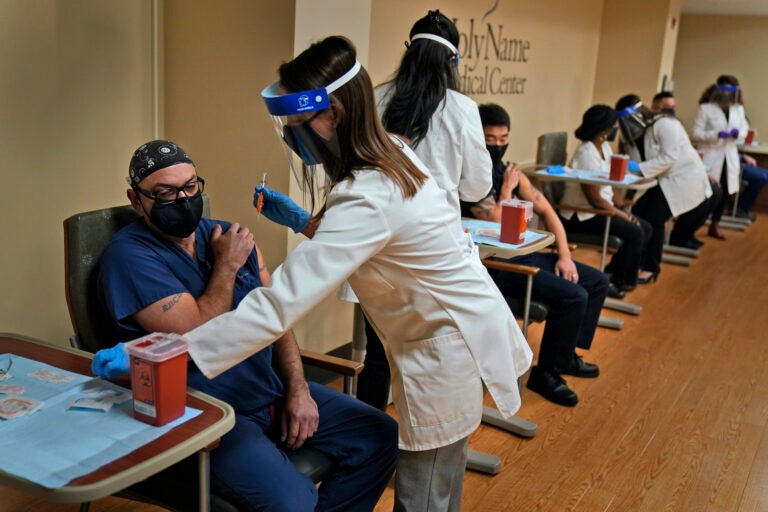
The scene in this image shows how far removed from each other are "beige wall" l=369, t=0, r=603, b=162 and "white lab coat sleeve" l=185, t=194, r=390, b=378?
2168mm

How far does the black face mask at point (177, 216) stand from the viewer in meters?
1.77

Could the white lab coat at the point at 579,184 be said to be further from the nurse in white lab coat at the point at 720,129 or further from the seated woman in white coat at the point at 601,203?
the nurse in white lab coat at the point at 720,129

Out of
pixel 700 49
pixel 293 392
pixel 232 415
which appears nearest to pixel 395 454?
pixel 293 392

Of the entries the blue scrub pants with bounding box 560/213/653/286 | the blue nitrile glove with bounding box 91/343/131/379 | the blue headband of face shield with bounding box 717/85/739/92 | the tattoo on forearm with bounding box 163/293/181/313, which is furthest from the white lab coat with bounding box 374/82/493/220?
the blue headband of face shield with bounding box 717/85/739/92

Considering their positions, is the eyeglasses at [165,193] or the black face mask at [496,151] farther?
the black face mask at [496,151]

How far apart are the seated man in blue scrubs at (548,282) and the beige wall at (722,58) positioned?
20.6 feet

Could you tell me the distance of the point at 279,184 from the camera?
2797 mm

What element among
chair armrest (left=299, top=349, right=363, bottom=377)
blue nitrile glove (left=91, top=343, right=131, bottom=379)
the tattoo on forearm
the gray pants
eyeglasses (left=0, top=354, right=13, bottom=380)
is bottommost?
the gray pants

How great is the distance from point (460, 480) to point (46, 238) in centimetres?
157

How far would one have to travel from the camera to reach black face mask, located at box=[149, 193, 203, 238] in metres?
1.77

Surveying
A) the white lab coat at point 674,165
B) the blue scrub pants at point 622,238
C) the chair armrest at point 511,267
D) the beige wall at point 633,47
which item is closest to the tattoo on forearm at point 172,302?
the chair armrest at point 511,267

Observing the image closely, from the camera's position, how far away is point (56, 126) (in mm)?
2471

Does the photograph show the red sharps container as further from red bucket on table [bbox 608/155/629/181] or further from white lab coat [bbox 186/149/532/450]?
red bucket on table [bbox 608/155/629/181]

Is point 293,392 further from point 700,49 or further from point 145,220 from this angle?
point 700,49
